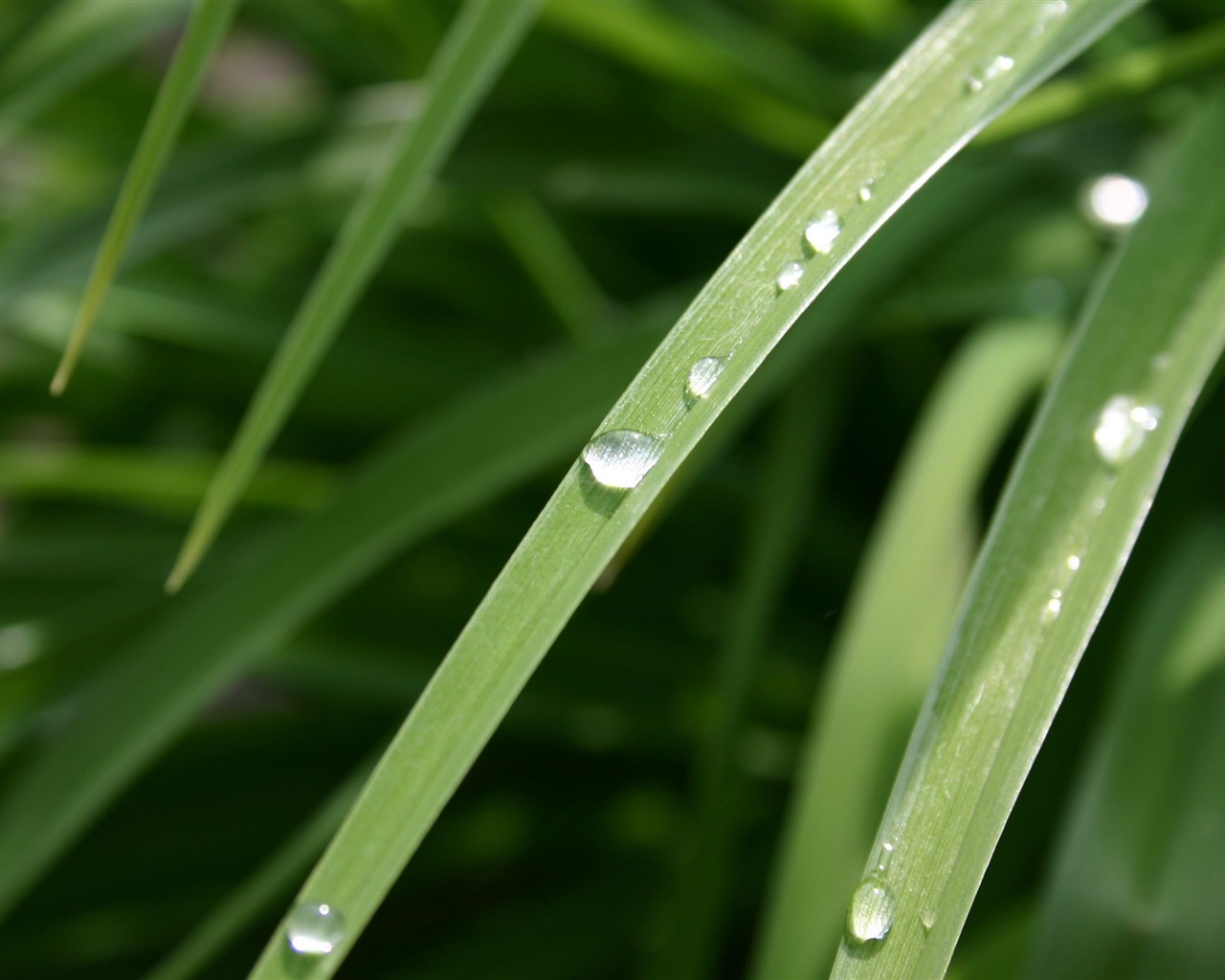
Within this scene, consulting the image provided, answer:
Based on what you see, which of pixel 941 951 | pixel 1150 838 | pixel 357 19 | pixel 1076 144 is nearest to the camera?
pixel 941 951

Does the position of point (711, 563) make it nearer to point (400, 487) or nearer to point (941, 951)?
point (400, 487)

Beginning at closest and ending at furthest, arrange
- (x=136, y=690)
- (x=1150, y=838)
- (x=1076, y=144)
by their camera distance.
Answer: (x=1150, y=838)
(x=136, y=690)
(x=1076, y=144)

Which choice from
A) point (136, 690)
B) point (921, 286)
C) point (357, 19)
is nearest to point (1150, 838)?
point (921, 286)

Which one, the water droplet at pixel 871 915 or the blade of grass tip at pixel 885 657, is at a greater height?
the blade of grass tip at pixel 885 657

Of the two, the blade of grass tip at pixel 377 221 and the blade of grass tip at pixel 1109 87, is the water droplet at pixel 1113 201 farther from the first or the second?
the blade of grass tip at pixel 377 221

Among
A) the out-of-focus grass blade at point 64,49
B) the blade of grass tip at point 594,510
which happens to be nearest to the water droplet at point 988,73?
the blade of grass tip at point 594,510

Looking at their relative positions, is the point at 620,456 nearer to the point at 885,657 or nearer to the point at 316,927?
the point at 316,927

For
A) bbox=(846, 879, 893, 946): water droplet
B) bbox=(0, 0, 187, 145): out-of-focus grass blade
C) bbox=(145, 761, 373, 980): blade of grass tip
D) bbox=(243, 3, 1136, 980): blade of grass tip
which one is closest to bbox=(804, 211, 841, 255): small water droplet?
bbox=(243, 3, 1136, 980): blade of grass tip
